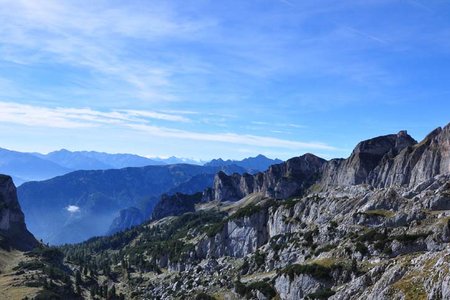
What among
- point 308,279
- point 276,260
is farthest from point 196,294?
point 308,279

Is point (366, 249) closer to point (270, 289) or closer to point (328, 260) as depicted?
point (328, 260)

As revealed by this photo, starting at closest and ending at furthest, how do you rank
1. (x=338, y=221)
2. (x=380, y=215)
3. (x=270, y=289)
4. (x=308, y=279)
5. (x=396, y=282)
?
1. (x=396, y=282)
2. (x=308, y=279)
3. (x=270, y=289)
4. (x=380, y=215)
5. (x=338, y=221)

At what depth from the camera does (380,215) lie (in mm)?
170875

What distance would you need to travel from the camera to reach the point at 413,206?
16488cm

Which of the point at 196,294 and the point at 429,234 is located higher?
the point at 429,234

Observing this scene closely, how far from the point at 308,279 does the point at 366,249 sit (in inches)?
783

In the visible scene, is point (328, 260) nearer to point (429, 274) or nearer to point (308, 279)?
point (308, 279)

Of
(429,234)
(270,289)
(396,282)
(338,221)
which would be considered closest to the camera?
(396,282)

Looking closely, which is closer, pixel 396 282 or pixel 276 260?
pixel 396 282

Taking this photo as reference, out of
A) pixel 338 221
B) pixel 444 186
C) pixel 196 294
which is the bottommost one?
pixel 196 294

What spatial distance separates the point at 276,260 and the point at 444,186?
235 feet

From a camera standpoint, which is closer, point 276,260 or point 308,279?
point 308,279

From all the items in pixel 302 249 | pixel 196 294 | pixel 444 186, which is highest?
pixel 444 186

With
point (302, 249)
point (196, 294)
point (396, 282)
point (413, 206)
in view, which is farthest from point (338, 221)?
point (396, 282)
